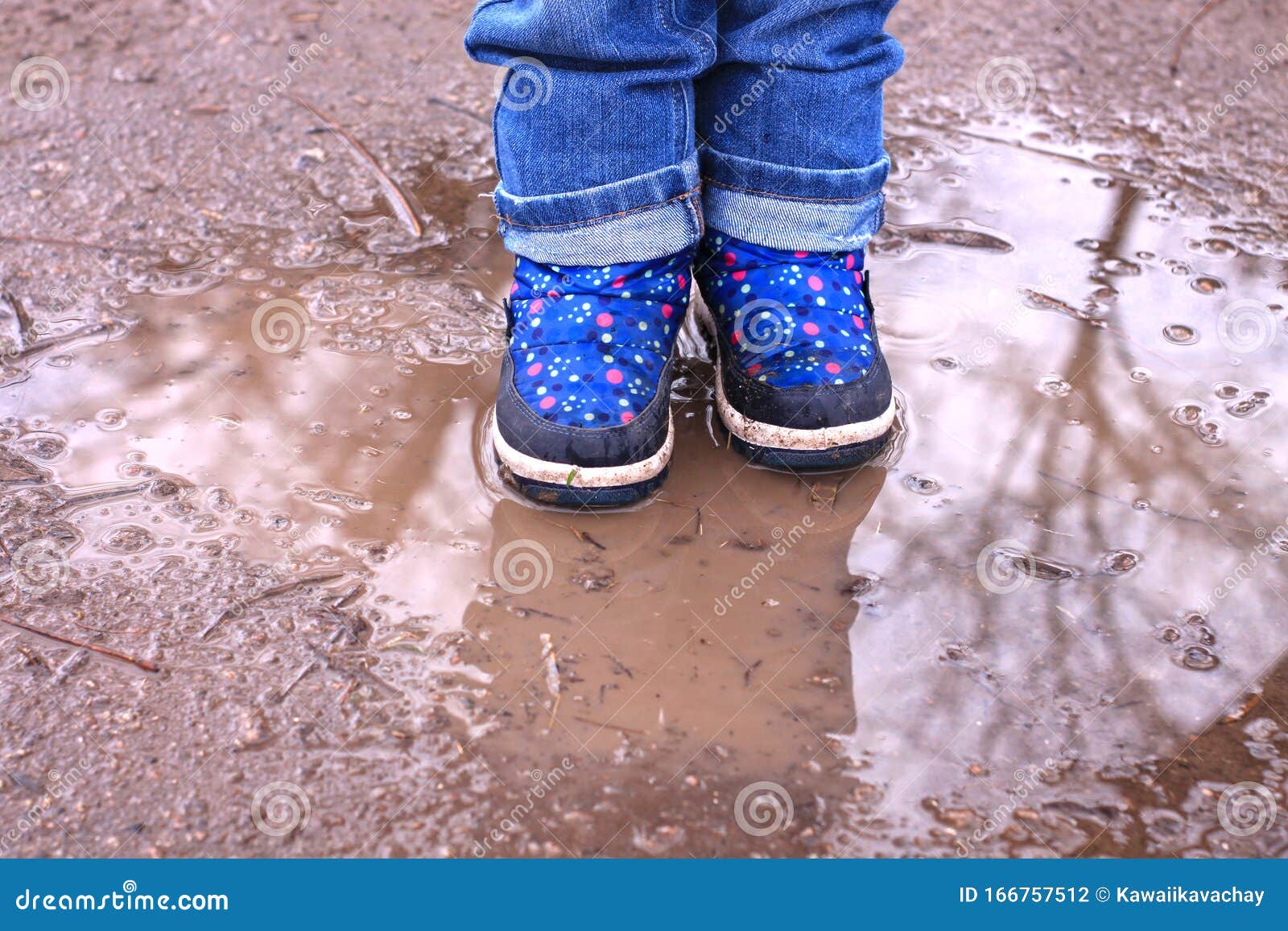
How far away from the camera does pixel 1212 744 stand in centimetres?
116

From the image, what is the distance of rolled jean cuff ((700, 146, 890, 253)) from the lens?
1509mm

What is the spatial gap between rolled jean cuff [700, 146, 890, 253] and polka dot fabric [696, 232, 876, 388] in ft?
0.08

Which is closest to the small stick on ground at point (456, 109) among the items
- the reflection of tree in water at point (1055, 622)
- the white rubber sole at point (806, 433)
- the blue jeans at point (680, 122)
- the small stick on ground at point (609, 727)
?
the blue jeans at point (680, 122)

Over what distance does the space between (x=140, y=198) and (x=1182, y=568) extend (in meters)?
1.89

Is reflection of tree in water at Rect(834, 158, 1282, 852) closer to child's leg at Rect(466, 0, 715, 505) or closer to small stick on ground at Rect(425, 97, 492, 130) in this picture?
child's leg at Rect(466, 0, 715, 505)

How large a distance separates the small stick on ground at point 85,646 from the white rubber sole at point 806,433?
81 centimetres

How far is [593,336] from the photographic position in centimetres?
147

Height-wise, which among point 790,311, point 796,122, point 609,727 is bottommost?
point 609,727

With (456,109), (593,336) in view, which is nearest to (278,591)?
(593,336)

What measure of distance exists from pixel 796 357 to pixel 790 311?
0.08 m

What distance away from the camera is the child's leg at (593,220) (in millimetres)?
1380

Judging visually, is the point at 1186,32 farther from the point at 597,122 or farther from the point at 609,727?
the point at 609,727

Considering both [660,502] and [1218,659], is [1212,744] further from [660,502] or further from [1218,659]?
[660,502]

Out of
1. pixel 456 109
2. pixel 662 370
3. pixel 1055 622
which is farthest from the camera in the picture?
pixel 456 109
